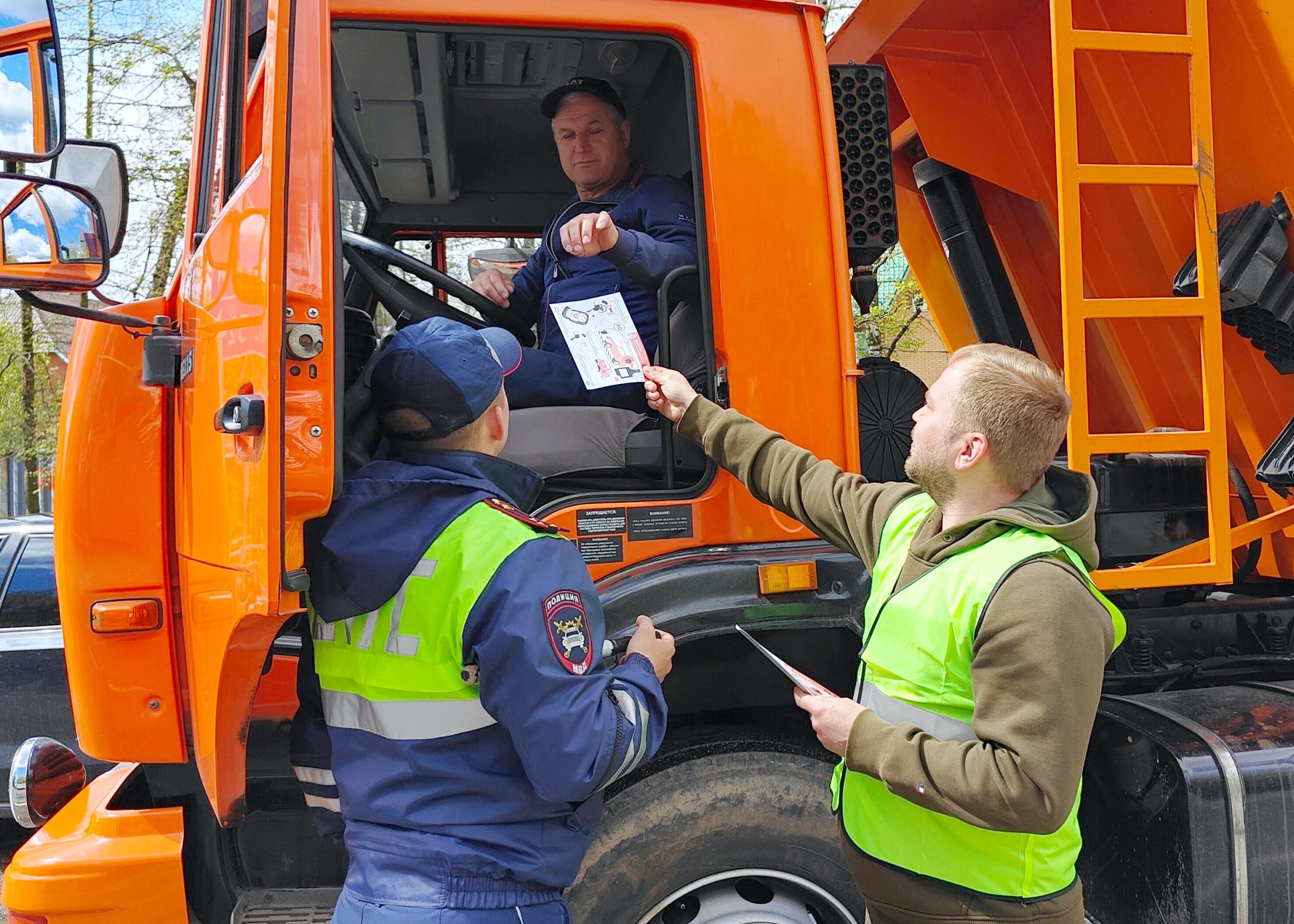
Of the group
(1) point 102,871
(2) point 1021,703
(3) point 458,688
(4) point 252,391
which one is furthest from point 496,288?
(2) point 1021,703

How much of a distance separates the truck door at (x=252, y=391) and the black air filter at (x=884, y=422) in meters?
1.23

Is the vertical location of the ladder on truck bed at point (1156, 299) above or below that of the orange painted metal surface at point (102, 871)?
above

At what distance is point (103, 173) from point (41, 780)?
124 cm

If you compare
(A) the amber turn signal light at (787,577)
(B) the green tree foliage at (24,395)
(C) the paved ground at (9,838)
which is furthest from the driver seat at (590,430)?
(B) the green tree foliage at (24,395)

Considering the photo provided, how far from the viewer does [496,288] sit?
2.89 metres

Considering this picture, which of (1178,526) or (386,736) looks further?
(1178,526)

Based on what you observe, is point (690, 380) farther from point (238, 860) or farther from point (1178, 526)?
point (238, 860)

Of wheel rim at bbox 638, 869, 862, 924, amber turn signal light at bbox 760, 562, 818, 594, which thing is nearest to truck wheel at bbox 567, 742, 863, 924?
wheel rim at bbox 638, 869, 862, 924

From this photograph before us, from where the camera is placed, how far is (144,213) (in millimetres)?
2510

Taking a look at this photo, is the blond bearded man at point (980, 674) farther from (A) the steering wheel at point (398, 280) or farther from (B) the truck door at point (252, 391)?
(A) the steering wheel at point (398, 280)

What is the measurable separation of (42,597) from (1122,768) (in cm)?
442

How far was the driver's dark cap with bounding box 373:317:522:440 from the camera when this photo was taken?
64.1 inches

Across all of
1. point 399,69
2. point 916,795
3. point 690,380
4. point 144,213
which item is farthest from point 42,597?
point 916,795

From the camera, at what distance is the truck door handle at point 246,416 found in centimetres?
149
